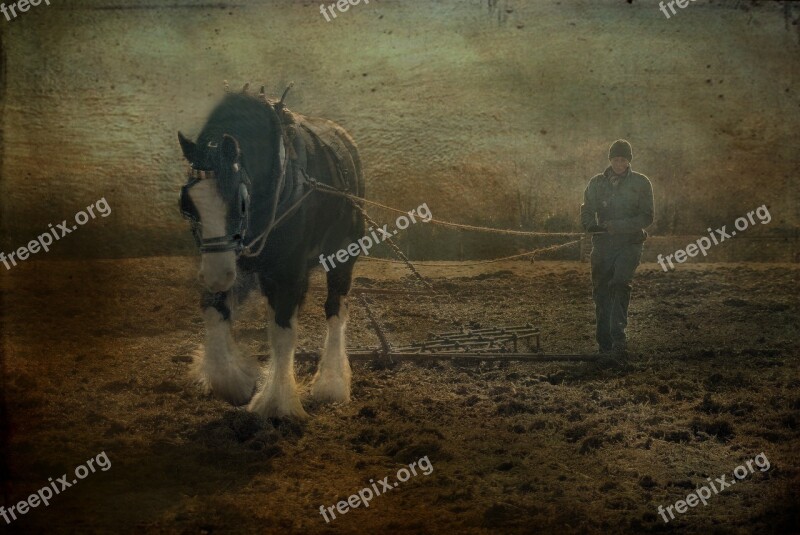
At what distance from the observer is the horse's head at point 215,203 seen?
3.86 metres

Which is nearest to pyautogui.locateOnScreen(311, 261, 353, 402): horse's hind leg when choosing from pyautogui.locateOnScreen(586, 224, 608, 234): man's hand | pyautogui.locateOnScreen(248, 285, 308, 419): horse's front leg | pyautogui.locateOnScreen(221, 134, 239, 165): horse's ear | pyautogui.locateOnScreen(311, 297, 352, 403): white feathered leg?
pyautogui.locateOnScreen(311, 297, 352, 403): white feathered leg

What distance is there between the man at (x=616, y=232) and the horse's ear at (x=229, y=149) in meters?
2.88

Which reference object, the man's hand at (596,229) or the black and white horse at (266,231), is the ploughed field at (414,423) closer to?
the black and white horse at (266,231)

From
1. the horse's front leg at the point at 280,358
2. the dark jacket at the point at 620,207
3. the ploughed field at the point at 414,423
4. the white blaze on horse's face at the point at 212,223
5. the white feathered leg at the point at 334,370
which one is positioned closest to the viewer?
the ploughed field at the point at 414,423

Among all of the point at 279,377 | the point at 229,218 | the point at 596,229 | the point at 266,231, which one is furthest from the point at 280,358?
the point at 596,229

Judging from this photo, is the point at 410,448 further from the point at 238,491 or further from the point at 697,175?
the point at 697,175

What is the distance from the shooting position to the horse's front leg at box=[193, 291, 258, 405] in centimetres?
463

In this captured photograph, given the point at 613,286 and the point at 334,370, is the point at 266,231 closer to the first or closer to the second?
the point at 334,370

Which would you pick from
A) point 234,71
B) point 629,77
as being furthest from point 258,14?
point 629,77

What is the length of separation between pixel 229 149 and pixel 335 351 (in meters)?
1.90

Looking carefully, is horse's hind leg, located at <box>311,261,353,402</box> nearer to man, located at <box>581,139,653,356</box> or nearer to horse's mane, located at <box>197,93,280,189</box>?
horse's mane, located at <box>197,93,280,189</box>

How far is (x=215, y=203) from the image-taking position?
12.7ft

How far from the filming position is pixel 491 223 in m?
8.63

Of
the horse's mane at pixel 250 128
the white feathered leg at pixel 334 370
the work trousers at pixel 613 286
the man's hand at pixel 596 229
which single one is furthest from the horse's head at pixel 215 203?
the work trousers at pixel 613 286
